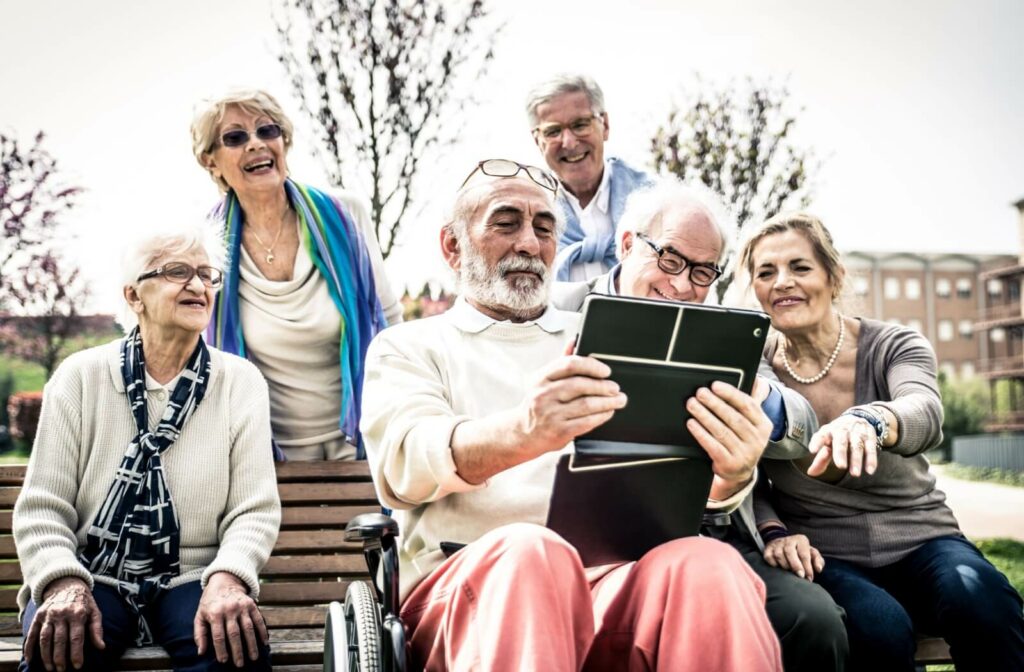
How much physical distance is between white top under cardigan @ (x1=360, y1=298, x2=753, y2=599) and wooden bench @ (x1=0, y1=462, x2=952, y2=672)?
0.98m

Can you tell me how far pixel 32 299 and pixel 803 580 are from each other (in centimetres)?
1078

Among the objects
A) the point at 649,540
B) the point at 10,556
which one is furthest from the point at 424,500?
the point at 10,556

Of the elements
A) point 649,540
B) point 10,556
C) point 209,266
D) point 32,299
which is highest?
point 32,299

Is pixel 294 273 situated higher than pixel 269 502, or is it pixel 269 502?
pixel 294 273

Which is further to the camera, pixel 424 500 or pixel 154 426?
pixel 154 426

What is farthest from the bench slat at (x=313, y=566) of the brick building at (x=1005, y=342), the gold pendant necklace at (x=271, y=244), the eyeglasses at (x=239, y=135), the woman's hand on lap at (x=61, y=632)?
the brick building at (x=1005, y=342)

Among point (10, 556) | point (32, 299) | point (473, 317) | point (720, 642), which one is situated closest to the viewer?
point (720, 642)

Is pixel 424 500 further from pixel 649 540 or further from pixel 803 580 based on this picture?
pixel 803 580

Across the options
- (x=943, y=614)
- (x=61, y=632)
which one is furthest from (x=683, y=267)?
(x=61, y=632)

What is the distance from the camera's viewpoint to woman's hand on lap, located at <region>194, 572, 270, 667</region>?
8.25 feet

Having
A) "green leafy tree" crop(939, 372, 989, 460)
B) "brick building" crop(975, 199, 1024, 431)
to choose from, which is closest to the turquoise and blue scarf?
"green leafy tree" crop(939, 372, 989, 460)

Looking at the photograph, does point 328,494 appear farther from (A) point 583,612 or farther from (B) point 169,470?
(A) point 583,612

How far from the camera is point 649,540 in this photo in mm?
2152

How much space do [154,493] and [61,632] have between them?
1.47 ft
